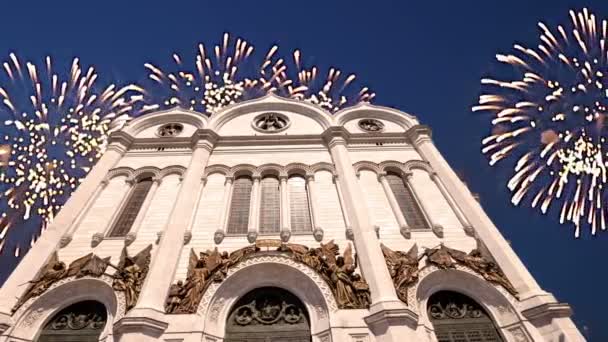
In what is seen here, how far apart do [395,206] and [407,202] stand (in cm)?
112

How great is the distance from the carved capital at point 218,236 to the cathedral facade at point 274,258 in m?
0.08

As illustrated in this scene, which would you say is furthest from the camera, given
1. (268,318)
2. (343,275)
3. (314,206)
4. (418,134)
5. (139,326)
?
(418,134)

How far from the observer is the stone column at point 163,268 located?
10.3 meters

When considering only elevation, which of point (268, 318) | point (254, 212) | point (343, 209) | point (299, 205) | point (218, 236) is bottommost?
point (268, 318)

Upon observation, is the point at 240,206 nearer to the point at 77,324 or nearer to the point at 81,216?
the point at 81,216

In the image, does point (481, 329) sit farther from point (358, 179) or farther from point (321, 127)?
Answer: point (321, 127)

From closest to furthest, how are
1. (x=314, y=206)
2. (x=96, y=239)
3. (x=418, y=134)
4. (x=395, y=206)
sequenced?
(x=96, y=239) < (x=314, y=206) < (x=395, y=206) < (x=418, y=134)

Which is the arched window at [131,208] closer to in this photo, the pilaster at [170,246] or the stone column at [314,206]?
the pilaster at [170,246]

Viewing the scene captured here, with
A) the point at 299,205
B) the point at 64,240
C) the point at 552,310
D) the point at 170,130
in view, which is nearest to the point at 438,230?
the point at 552,310

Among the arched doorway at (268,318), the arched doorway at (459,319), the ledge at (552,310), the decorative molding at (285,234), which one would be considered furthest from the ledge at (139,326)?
the ledge at (552,310)

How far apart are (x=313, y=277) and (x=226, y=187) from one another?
7.26 meters

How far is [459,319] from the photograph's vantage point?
12227mm

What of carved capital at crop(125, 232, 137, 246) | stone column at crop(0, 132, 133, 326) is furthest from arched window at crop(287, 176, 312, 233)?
stone column at crop(0, 132, 133, 326)

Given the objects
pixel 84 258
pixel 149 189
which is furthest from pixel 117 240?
pixel 149 189
